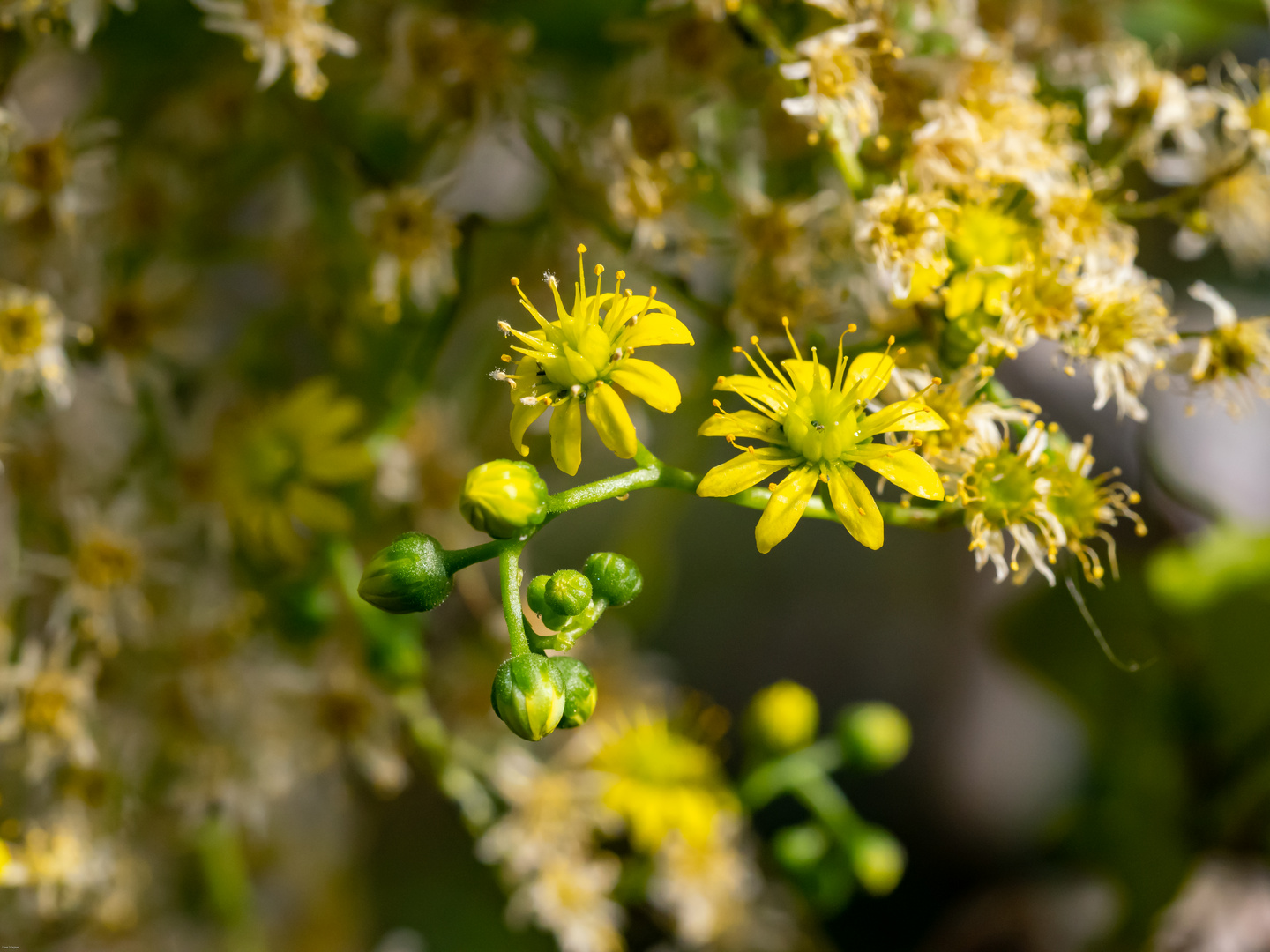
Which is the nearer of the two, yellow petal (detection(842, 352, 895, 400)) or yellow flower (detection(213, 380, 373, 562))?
yellow petal (detection(842, 352, 895, 400))

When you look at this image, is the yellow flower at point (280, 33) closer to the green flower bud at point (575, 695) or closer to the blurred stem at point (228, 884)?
the green flower bud at point (575, 695)

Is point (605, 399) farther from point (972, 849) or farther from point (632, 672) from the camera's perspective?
point (972, 849)

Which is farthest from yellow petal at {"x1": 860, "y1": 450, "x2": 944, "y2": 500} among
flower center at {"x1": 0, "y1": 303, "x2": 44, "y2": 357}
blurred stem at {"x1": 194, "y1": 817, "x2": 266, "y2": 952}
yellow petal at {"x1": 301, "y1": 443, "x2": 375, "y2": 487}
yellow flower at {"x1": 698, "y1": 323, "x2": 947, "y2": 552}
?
blurred stem at {"x1": 194, "y1": 817, "x2": 266, "y2": 952}

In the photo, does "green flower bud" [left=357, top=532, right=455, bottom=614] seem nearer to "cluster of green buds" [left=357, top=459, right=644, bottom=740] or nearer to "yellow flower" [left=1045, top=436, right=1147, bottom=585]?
"cluster of green buds" [left=357, top=459, right=644, bottom=740]

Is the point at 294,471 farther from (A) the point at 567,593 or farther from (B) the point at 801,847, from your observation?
(B) the point at 801,847

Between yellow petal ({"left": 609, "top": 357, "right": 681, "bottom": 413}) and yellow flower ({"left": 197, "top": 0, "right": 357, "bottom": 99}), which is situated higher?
yellow flower ({"left": 197, "top": 0, "right": 357, "bottom": 99})

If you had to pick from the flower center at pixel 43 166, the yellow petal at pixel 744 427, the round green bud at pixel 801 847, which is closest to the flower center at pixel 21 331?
the flower center at pixel 43 166

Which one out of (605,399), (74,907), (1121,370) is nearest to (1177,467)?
(1121,370)
